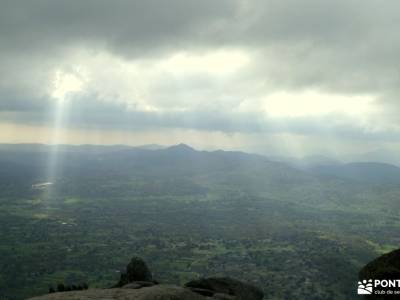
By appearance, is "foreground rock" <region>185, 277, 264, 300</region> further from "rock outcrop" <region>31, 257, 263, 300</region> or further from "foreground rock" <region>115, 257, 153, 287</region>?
"foreground rock" <region>115, 257, 153, 287</region>

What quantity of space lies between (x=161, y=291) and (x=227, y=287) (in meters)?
17.6

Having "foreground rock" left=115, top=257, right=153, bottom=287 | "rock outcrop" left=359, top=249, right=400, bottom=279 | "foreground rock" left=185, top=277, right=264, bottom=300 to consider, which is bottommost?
"foreground rock" left=115, top=257, right=153, bottom=287

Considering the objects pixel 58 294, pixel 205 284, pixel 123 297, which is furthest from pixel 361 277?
pixel 58 294

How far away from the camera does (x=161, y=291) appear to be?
3409 cm

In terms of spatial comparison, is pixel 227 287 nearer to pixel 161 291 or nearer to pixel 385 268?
pixel 161 291

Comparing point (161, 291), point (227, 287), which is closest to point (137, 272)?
point (227, 287)

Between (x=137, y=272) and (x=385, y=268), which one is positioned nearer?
(x=385, y=268)

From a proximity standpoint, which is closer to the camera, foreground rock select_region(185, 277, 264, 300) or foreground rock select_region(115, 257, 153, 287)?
foreground rock select_region(185, 277, 264, 300)

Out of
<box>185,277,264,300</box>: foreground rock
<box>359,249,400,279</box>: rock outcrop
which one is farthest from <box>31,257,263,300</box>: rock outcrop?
<box>359,249,400,279</box>: rock outcrop

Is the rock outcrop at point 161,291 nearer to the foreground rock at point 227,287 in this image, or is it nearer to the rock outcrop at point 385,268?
the foreground rock at point 227,287

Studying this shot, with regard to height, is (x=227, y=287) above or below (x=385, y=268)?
below

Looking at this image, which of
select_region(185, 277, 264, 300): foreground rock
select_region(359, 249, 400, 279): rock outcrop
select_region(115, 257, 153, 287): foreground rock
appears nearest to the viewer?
select_region(359, 249, 400, 279): rock outcrop

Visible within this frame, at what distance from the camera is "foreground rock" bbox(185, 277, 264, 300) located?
4819cm

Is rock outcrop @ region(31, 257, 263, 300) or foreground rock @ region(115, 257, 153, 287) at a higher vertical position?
rock outcrop @ region(31, 257, 263, 300)
